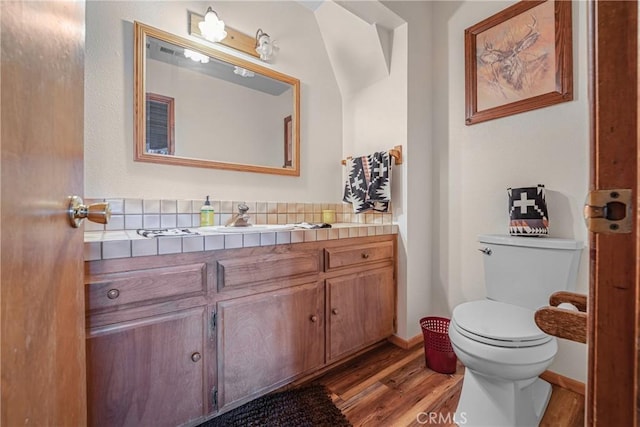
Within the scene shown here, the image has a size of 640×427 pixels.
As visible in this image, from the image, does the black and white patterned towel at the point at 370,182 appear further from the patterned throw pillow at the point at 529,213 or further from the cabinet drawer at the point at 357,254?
the patterned throw pillow at the point at 529,213

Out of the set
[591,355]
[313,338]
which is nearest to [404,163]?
[313,338]

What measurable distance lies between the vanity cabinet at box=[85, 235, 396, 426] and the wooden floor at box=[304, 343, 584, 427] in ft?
0.44

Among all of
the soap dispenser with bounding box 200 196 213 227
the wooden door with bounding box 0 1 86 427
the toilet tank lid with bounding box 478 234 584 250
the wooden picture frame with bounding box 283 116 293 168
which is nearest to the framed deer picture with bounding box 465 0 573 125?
the toilet tank lid with bounding box 478 234 584 250

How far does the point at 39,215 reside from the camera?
425mm

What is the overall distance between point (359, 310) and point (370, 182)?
2.76 ft

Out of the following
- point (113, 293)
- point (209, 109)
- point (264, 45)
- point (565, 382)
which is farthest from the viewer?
point (264, 45)

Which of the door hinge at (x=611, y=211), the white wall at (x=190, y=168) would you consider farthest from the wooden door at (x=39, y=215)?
the white wall at (x=190, y=168)

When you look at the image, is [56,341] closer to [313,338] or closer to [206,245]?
[206,245]

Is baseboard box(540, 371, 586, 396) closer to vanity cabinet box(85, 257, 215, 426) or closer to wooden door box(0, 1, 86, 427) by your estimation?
vanity cabinet box(85, 257, 215, 426)

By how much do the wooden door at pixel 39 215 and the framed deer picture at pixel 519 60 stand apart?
6.28ft

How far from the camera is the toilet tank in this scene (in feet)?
4.02

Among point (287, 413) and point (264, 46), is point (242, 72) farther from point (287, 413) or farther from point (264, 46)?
point (287, 413)

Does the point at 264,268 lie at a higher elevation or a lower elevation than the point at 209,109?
lower

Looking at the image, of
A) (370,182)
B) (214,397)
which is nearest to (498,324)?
(370,182)
